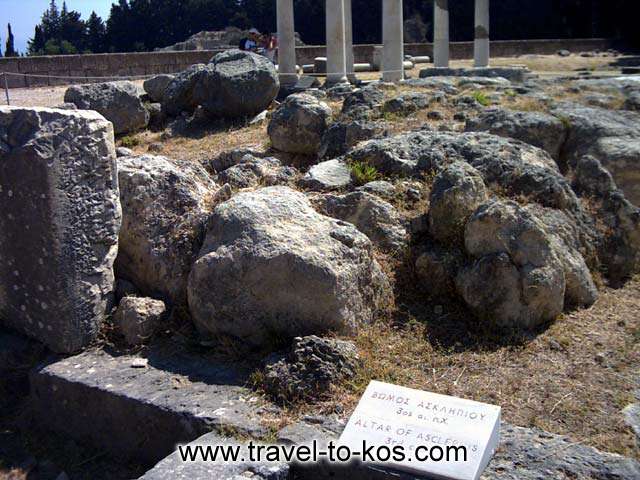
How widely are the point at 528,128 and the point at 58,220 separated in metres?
4.60

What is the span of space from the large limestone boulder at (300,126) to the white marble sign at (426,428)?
4249 mm

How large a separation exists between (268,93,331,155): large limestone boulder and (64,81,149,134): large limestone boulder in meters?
3.38

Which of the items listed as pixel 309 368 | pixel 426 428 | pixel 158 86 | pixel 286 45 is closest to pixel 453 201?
pixel 309 368

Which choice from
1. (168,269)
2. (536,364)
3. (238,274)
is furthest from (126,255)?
(536,364)

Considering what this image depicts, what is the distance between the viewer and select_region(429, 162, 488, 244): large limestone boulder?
15.8 feet

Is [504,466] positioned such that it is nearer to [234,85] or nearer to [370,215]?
[370,215]

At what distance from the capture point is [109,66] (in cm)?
2178

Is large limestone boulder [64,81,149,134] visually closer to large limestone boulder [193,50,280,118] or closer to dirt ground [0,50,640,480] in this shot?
large limestone boulder [193,50,280,118]

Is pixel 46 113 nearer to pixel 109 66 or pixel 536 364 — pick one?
pixel 536 364

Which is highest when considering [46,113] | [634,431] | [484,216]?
[46,113]

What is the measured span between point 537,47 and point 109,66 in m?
20.7

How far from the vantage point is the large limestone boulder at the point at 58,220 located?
162 inches

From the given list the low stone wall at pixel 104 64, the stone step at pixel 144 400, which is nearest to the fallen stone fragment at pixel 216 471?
the stone step at pixel 144 400

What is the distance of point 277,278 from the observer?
4.13m
